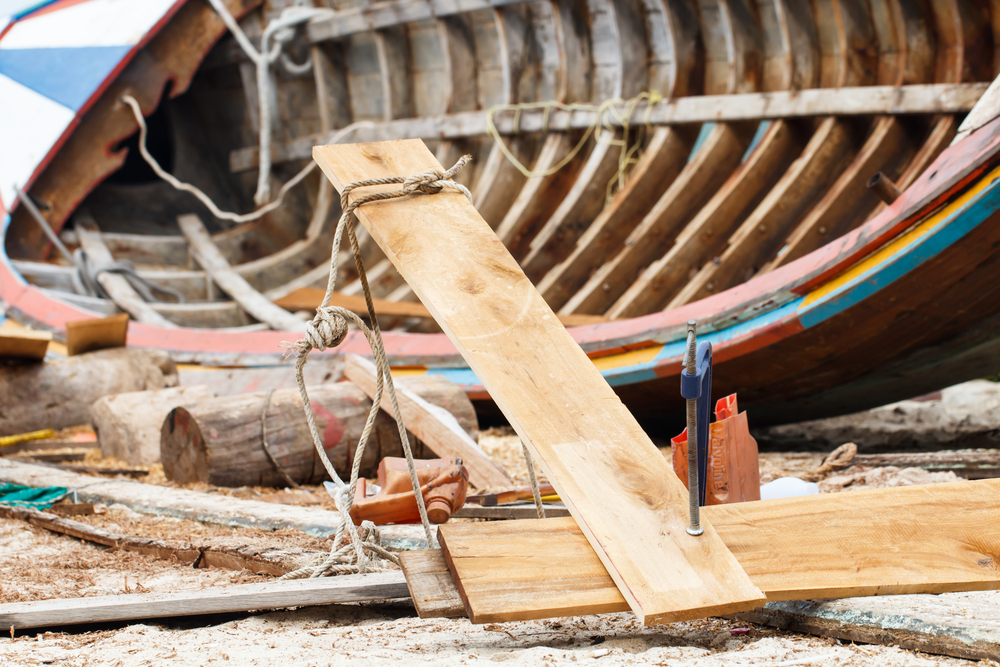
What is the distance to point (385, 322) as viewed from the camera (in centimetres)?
566

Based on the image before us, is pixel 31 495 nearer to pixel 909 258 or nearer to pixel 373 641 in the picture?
pixel 373 641

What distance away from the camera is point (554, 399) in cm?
158

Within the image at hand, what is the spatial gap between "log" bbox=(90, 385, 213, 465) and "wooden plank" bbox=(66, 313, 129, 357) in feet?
2.28

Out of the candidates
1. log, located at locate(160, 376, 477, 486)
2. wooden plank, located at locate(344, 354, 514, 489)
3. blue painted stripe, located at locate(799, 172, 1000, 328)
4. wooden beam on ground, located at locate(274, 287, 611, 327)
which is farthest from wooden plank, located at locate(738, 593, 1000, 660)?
wooden beam on ground, located at locate(274, 287, 611, 327)

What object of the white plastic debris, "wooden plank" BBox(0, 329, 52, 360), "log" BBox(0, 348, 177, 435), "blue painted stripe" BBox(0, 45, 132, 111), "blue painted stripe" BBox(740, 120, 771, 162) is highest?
"blue painted stripe" BBox(0, 45, 132, 111)

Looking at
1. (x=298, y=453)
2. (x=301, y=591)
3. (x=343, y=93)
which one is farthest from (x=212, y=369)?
(x=301, y=591)

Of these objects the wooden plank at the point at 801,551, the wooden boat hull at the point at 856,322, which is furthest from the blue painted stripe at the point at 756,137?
the wooden plank at the point at 801,551

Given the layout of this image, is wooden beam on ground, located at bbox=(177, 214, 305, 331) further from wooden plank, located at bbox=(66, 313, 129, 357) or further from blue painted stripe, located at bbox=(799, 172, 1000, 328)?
blue painted stripe, located at bbox=(799, 172, 1000, 328)

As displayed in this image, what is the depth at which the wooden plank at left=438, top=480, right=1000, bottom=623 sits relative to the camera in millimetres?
1321

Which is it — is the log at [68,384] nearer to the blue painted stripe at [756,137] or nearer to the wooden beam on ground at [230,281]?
the wooden beam on ground at [230,281]

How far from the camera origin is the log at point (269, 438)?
120 inches

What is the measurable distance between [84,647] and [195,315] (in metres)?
4.82

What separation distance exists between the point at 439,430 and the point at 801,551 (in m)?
1.90

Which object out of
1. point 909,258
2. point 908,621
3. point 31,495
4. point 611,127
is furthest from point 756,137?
point 908,621
